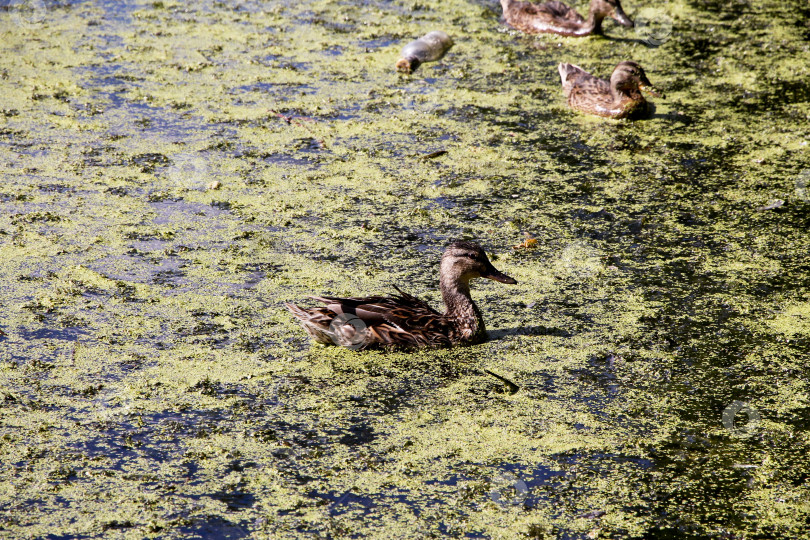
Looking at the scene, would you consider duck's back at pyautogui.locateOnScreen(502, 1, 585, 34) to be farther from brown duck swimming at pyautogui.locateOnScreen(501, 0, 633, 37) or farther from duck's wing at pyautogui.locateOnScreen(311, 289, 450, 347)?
duck's wing at pyautogui.locateOnScreen(311, 289, 450, 347)

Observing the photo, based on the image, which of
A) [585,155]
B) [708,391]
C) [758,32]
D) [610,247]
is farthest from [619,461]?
[758,32]

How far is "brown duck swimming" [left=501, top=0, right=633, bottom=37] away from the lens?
793 cm

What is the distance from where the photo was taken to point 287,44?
7.61 m

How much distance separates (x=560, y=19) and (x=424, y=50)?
60.6 inches

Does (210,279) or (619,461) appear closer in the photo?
(619,461)

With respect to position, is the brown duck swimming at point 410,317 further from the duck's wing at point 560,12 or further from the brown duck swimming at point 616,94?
the duck's wing at point 560,12

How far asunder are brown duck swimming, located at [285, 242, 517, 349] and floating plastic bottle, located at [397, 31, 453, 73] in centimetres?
355

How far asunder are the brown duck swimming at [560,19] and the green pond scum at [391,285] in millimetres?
251

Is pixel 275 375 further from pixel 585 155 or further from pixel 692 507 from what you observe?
pixel 585 155

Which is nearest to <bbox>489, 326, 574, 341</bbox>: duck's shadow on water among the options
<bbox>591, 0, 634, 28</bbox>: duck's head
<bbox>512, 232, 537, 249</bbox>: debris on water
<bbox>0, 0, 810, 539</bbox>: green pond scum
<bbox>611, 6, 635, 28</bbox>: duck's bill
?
<bbox>0, 0, 810, 539</bbox>: green pond scum

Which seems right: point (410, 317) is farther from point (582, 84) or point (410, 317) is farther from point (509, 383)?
point (582, 84)

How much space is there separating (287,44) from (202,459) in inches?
208

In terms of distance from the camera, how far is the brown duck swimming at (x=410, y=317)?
372 cm

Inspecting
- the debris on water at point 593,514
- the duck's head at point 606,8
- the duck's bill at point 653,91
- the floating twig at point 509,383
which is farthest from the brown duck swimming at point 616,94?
the debris on water at point 593,514
